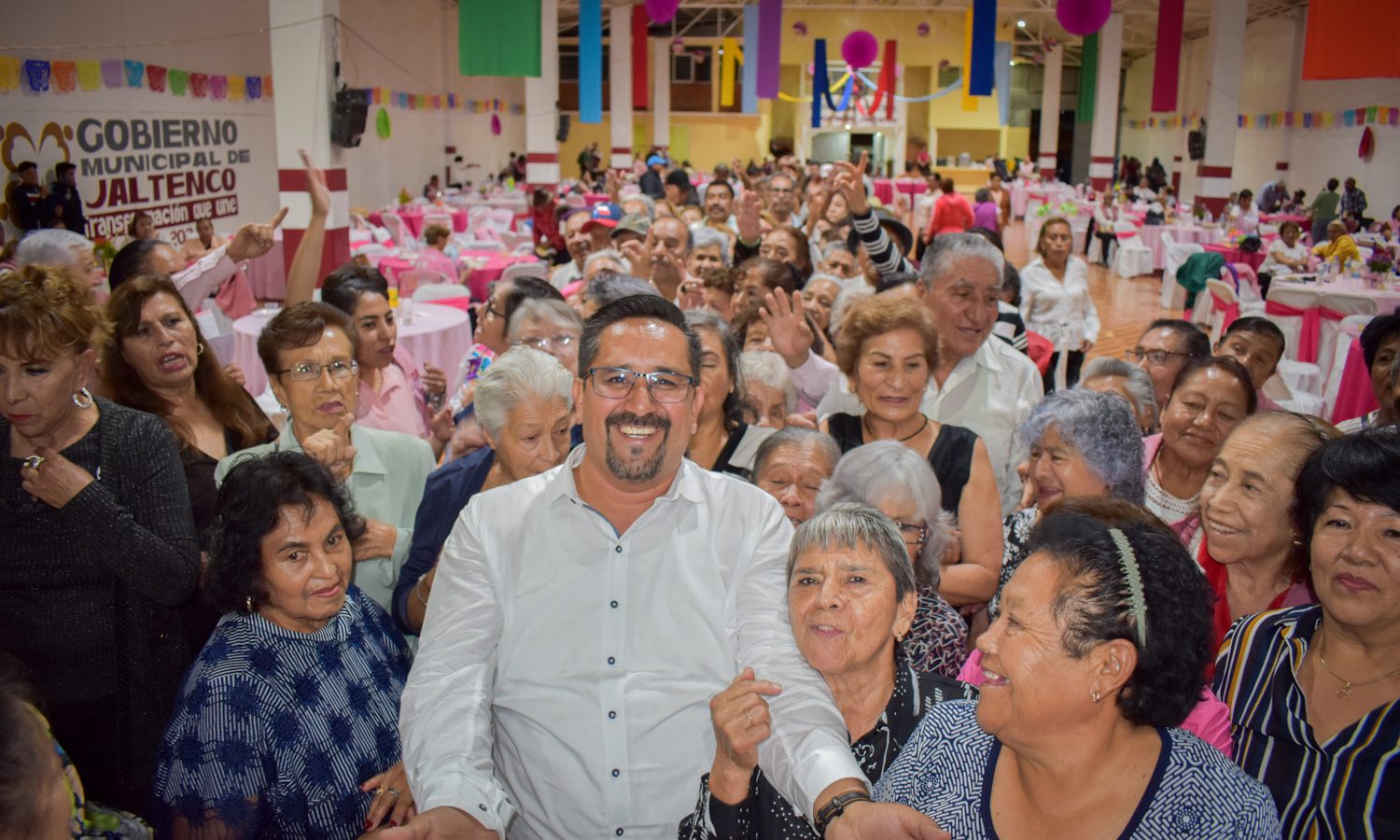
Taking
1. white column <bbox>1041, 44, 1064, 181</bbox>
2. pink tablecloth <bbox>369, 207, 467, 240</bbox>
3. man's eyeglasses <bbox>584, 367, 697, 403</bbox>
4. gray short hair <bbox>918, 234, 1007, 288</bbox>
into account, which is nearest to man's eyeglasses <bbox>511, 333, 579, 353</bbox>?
gray short hair <bbox>918, 234, 1007, 288</bbox>

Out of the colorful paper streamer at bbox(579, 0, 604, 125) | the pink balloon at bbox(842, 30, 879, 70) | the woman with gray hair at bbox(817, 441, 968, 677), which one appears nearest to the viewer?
the woman with gray hair at bbox(817, 441, 968, 677)

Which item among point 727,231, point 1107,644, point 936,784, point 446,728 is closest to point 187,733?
point 446,728

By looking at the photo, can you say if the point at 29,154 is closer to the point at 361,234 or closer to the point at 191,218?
the point at 191,218

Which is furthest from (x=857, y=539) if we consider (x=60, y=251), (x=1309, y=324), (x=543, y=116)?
(x=543, y=116)

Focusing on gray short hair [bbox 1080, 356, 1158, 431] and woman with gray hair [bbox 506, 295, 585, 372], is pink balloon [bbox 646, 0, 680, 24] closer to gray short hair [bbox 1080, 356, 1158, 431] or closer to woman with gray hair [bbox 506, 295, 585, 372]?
woman with gray hair [bbox 506, 295, 585, 372]

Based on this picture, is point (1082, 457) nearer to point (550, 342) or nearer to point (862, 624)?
point (862, 624)

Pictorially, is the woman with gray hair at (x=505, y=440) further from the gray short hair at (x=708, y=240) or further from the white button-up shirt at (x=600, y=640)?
the gray short hair at (x=708, y=240)

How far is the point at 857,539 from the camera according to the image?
185cm

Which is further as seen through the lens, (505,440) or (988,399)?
(988,399)

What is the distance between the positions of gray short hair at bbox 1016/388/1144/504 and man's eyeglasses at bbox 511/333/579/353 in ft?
5.37

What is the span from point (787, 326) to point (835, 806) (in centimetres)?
242

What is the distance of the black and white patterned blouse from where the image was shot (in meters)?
1.60

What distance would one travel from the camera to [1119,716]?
1493 mm

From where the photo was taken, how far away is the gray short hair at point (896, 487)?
7.46 ft
